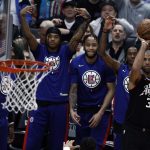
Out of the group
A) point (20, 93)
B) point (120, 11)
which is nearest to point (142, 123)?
point (20, 93)

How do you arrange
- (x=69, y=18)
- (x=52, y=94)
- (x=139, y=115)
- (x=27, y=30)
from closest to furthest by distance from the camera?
(x=139, y=115) < (x=27, y=30) < (x=52, y=94) < (x=69, y=18)

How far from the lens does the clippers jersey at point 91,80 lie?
25.8 ft

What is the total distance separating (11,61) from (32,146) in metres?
1.70

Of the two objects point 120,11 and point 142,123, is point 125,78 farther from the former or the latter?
point 120,11

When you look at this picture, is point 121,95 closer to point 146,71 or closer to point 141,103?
point 146,71

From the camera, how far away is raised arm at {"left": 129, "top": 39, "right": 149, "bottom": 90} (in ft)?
20.4

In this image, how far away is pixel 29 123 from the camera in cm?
789

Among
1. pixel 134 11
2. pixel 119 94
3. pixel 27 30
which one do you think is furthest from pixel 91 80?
pixel 134 11

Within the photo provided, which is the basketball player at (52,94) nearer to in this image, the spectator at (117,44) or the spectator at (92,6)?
the spectator at (117,44)

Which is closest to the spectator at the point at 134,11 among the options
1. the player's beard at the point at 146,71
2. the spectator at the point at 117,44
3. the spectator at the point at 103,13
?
the spectator at the point at 103,13

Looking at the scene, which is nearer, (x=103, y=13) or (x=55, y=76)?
(x=55, y=76)

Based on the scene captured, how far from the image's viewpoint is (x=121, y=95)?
7633 mm

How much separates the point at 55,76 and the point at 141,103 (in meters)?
1.73

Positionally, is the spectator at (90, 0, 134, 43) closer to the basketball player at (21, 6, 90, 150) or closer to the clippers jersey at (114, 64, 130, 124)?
the basketball player at (21, 6, 90, 150)
